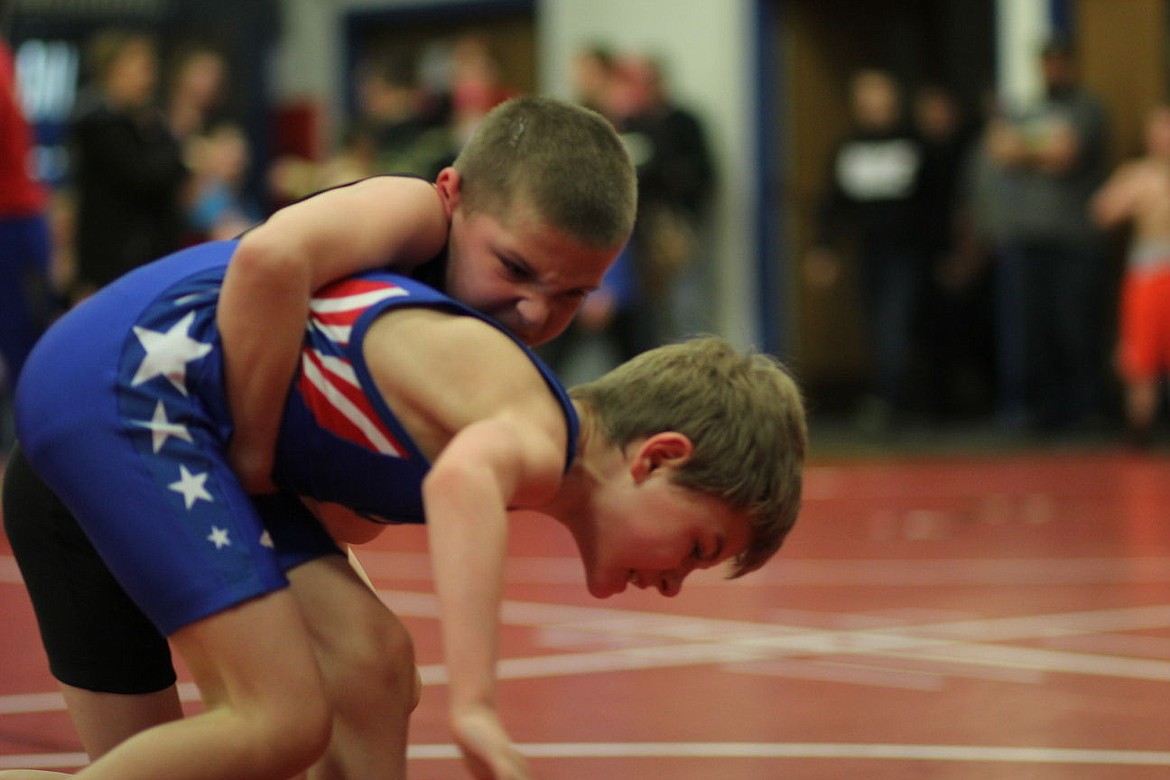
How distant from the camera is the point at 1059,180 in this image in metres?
9.00

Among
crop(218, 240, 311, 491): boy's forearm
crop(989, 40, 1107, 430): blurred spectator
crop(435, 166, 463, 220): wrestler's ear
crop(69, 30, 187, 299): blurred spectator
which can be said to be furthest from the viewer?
crop(989, 40, 1107, 430): blurred spectator

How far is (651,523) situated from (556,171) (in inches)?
17.3

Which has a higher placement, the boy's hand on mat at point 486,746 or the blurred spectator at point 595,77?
the blurred spectator at point 595,77

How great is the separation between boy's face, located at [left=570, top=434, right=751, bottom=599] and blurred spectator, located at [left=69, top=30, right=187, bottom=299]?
5.46 m

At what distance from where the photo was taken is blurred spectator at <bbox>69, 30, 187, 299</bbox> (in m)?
7.24

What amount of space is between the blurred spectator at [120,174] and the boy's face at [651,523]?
5464 millimetres

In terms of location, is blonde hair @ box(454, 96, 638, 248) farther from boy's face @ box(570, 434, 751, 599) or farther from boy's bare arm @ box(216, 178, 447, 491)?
boy's face @ box(570, 434, 751, 599)

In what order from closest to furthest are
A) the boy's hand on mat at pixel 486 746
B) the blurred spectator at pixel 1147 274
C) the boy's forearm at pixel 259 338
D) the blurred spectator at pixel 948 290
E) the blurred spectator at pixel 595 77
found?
1. the boy's hand on mat at pixel 486 746
2. the boy's forearm at pixel 259 338
3. the blurred spectator at pixel 1147 274
4. the blurred spectator at pixel 595 77
5. the blurred spectator at pixel 948 290

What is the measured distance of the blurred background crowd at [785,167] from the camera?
28.4 feet

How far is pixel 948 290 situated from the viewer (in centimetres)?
1091

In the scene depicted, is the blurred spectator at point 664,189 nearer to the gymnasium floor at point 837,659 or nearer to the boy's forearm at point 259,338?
the gymnasium floor at point 837,659

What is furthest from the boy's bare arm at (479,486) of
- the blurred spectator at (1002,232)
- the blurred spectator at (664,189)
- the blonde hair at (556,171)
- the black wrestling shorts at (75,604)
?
the blurred spectator at (664,189)

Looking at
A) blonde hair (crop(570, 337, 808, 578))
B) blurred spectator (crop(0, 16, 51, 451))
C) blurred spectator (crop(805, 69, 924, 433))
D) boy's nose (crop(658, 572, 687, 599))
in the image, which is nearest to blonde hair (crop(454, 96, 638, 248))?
blonde hair (crop(570, 337, 808, 578))

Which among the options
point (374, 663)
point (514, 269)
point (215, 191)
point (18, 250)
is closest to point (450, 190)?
point (514, 269)
